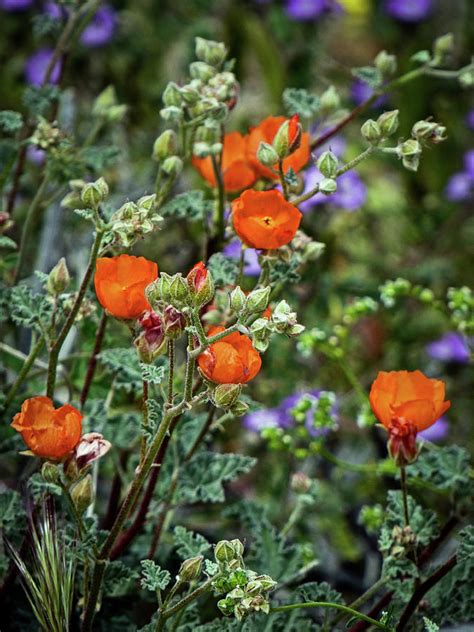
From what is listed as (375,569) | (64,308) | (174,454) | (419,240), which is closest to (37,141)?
(64,308)

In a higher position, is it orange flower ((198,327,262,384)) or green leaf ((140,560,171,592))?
orange flower ((198,327,262,384))

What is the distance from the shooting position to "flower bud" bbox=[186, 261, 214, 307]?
0.52 meters

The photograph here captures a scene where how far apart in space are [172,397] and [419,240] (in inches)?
39.8

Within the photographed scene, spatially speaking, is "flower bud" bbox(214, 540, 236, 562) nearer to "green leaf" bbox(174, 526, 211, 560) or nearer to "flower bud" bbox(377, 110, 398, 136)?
"green leaf" bbox(174, 526, 211, 560)

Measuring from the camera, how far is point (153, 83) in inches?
64.3

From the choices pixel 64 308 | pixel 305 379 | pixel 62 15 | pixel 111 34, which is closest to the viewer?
pixel 64 308

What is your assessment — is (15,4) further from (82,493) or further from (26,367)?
(82,493)

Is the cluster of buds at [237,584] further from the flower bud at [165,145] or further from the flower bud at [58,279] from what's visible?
the flower bud at [165,145]

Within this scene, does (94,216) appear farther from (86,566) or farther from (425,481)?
(425,481)

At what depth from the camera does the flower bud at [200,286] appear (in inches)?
20.5

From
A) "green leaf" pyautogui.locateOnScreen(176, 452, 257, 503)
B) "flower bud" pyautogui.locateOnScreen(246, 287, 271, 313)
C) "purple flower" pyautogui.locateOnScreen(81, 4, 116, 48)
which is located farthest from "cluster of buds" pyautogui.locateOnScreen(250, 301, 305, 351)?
"purple flower" pyautogui.locateOnScreen(81, 4, 116, 48)

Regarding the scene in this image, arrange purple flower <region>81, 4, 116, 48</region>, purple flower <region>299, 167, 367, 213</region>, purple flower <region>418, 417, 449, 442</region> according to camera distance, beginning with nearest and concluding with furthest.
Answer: purple flower <region>418, 417, 449, 442</region> → purple flower <region>299, 167, 367, 213</region> → purple flower <region>81, 4, 116, 48</region>

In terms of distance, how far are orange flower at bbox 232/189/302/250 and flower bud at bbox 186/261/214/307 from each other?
7 cm

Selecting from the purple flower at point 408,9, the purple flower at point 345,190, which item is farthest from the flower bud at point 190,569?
the purple flower at point 408,9
